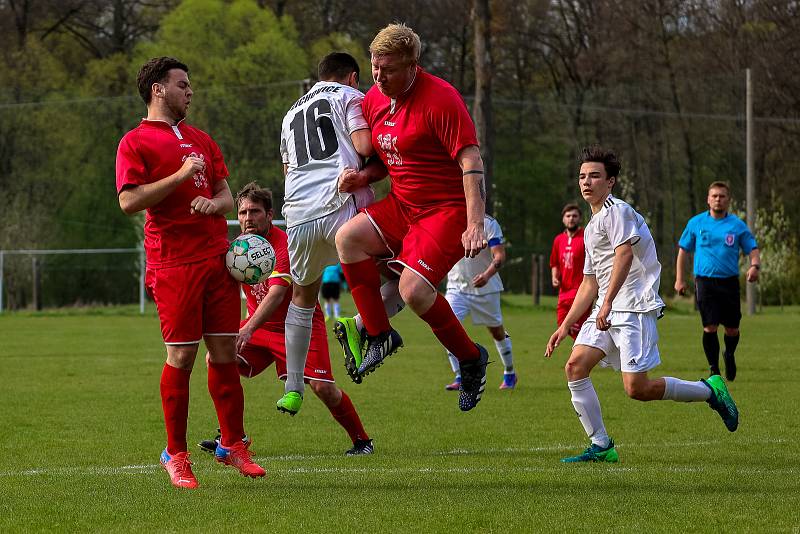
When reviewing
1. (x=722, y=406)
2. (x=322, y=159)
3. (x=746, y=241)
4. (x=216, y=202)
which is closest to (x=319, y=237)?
(x=322, y=159)

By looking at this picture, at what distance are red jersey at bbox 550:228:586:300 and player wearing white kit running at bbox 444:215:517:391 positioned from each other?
729 millimetres

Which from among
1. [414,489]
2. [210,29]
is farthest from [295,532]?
[210,29]

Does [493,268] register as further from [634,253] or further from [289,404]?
[289,404]

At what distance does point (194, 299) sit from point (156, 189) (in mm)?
660

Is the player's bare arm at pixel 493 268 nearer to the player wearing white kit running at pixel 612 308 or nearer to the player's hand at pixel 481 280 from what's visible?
the player's hand at pixel 481 280

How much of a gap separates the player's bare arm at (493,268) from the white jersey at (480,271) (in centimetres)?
11

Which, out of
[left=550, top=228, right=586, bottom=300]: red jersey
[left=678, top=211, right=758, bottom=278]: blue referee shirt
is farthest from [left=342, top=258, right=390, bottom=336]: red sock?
[left=678, top=211, right=758, bottom=278]: blue referee shirt

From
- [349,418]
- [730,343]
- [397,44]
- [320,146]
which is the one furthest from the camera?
[730,343]

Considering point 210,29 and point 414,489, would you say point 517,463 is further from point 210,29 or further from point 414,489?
point 210,29

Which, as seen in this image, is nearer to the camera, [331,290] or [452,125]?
[452,125]

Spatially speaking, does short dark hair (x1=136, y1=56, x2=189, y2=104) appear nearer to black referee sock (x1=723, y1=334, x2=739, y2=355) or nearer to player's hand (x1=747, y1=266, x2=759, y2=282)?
player's hand (x1=747, y1=266, x2=759, y2=282)

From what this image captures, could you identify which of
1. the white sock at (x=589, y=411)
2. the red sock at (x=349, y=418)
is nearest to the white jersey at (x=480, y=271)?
the red sock at (x=349, y=418)

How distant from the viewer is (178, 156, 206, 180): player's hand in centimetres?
648

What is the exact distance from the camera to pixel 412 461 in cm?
805
